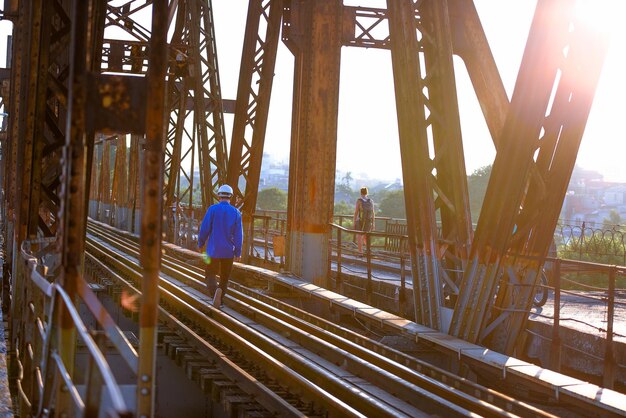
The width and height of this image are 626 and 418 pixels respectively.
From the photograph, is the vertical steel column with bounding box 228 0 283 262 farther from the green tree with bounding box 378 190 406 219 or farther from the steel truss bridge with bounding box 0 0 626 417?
the green tree with bounding box 378 190 406 219

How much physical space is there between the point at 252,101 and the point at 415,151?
8923mm

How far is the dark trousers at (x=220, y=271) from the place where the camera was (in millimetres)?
12875

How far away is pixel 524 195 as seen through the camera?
951 centimetres

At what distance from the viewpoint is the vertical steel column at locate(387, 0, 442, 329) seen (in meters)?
10.4

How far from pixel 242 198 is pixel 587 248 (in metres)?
10.0

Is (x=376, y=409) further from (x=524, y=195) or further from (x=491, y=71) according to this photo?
(x=491, y=71)

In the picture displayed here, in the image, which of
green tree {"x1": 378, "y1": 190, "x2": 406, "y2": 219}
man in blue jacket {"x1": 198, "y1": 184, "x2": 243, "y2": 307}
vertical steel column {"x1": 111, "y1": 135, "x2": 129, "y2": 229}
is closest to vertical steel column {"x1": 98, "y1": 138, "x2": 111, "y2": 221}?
vertical steel column {"x1": 111, "y1": 135, "x2": 129, "y2": 229}

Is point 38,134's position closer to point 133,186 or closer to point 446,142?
point 446,142

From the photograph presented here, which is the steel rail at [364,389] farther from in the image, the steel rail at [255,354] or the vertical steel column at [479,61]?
the vertical steel column at [479,61]

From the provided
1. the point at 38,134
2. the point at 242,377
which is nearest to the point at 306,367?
the point at 242,377

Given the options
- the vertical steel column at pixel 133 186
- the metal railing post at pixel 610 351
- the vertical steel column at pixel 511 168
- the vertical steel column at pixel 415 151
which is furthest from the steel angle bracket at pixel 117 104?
the vertical steel column at pixel 133 186

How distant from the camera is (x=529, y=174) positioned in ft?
29.5

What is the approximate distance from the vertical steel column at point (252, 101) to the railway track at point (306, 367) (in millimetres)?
4774

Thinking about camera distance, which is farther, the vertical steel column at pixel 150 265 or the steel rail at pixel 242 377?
the steel rail at pixel 242 377
